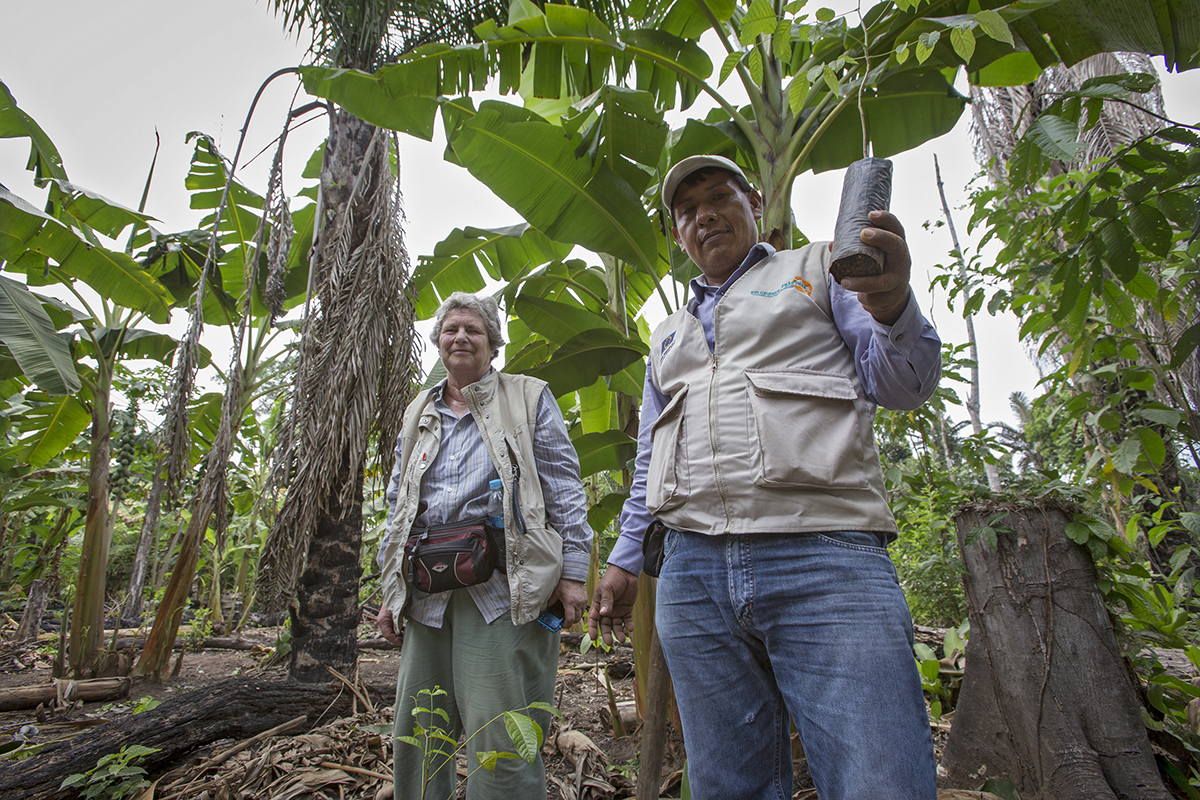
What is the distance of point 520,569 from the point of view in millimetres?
1823

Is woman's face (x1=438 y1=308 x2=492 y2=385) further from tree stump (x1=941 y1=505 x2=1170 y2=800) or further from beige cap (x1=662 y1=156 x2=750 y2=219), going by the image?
tree stump (x1=941 y1=505 x2=1170 y2=800)

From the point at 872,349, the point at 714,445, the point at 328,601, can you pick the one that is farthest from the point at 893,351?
the point at 328,601

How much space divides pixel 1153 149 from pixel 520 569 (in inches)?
92.0

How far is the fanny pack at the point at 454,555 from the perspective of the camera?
5.80 ft

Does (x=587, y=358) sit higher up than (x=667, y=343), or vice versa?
(x=587, y=358)

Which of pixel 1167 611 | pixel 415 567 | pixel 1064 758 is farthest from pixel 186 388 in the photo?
pixel 1167 611

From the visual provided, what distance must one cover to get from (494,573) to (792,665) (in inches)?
40.2

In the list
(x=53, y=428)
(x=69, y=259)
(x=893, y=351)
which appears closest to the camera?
(x=893, y=351)

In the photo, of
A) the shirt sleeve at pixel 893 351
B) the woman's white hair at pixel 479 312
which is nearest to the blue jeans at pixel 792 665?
the shirt sleeve at pixel 893 351

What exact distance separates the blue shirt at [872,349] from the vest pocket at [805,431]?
0.24 feet

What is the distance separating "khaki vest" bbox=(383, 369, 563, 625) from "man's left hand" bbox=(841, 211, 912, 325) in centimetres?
125

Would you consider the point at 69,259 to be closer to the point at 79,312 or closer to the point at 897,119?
the point at 79,312

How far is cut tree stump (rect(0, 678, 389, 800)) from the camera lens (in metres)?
2.34

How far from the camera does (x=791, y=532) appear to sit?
110 centimetres
